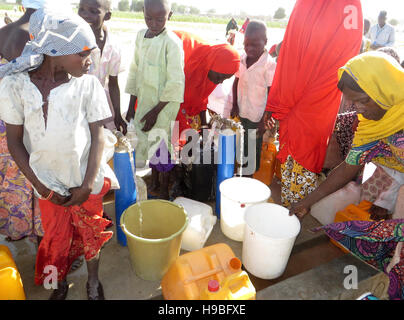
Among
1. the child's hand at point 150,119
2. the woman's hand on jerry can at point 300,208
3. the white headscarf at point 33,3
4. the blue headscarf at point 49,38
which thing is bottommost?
the woman's hand on jerry can at point 300,208

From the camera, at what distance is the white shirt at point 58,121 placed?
4.95ft

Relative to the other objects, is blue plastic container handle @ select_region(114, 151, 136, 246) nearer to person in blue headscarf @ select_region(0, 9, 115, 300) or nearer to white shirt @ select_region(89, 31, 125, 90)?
person in blue headscarf @ select_region(0, 9, 115, 300)

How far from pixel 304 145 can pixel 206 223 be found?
1.06 metres

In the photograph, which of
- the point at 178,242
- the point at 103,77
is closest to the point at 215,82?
the point at 103,77

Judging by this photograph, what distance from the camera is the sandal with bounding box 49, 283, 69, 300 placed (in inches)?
78.0

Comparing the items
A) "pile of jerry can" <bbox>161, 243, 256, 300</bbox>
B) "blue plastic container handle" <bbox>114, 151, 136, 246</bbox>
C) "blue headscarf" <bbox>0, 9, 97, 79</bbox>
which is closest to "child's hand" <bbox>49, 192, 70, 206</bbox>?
"blue plastic container handle" <bbox>114, 151, 136, 246</bbox>

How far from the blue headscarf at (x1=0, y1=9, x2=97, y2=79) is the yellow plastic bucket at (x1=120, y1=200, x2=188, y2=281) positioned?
110cm

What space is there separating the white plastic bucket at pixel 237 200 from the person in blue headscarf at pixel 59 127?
1002 mm

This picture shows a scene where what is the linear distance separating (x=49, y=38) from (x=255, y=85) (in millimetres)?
2223

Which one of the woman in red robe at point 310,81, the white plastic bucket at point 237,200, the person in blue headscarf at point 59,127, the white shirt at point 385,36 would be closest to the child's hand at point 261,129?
the woman in red robe at point 310,81

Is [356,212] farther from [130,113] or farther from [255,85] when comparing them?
[130,113]

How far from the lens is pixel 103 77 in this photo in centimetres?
264

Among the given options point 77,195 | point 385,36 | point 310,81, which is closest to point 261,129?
point 310,81

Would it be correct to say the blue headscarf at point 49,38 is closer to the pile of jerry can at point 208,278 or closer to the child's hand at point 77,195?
the child's hand at point 77,195
